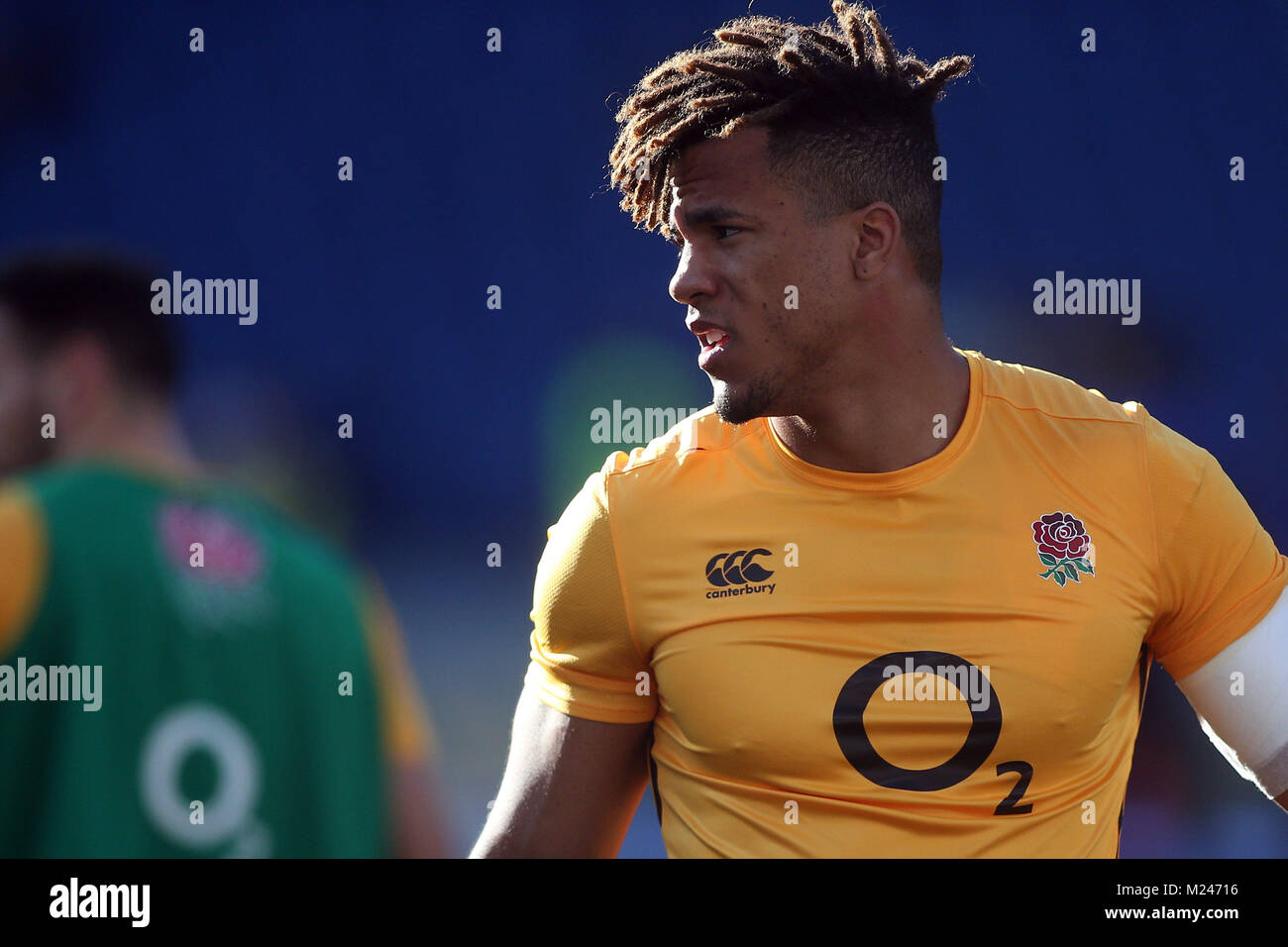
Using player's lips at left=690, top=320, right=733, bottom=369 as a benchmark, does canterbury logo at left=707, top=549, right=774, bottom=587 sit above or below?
below

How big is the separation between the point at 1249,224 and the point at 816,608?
1466mm

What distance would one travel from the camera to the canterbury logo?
60.7 inches

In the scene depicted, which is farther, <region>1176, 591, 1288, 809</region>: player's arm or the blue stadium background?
the blue stadium background

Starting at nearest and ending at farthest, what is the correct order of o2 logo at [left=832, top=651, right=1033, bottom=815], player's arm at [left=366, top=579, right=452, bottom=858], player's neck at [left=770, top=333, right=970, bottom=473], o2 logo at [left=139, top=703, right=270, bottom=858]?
o2 logo at [left=832, top=651, right=1033, bottom=815] → player's neck at [left=770, top=333, right=970, bottom=473] → o2 logo at [left=139, top=703, right=270, bottom=858] → player's arm at [left=366, top=579, right=452, bottom=858]

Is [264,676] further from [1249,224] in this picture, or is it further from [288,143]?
[1249,224]

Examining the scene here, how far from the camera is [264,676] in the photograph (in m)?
1.93

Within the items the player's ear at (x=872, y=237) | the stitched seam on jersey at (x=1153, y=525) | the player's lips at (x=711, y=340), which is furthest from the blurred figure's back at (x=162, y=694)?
the stitched seam on jersey at (x=1153, y=525)

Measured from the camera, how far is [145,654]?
6.34 feet

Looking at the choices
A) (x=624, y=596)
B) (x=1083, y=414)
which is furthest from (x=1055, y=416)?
(x=624, y=596)

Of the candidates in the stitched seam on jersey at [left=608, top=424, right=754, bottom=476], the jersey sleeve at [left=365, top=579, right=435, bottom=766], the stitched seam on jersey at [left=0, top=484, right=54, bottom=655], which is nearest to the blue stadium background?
the jersey sleeve at [left=365, top=579, right=435, bottom=766]

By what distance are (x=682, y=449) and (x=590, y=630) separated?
0.97ft

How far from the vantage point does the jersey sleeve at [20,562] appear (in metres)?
1.75

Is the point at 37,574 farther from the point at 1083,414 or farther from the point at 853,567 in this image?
the point at 1083,414

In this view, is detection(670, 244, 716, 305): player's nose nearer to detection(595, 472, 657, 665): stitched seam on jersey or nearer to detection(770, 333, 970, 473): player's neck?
detection(770, 333, 970, 473): player's neck
